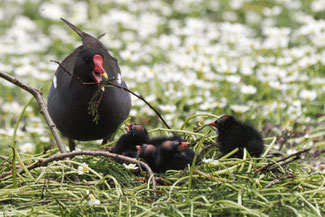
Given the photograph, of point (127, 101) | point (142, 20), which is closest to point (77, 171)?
point (127, 101)

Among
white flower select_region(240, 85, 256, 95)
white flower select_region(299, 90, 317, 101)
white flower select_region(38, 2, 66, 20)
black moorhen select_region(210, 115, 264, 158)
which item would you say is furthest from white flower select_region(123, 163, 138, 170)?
white flower select_region(38, 2, 66, 20)

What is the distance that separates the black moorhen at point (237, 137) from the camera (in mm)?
4098

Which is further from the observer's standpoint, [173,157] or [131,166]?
[173,157]

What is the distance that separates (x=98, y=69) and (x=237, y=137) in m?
1.15

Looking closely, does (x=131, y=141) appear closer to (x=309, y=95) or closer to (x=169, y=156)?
(x=169, y=156)

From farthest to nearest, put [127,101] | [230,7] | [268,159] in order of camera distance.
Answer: [230,7], [127,101], [268,159]

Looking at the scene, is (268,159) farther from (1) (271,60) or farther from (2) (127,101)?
(1) (271,60)

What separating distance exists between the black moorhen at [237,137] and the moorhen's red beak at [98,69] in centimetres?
91

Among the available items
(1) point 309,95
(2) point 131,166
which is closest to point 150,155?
(2) point 131,166

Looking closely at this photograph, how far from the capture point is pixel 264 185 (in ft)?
12.0

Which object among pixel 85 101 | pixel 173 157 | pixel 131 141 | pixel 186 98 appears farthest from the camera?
pixel 186 98

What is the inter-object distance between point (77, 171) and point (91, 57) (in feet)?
3.58

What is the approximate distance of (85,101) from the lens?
4.55 m

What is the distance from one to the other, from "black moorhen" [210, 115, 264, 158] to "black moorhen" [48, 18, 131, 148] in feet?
2.87
